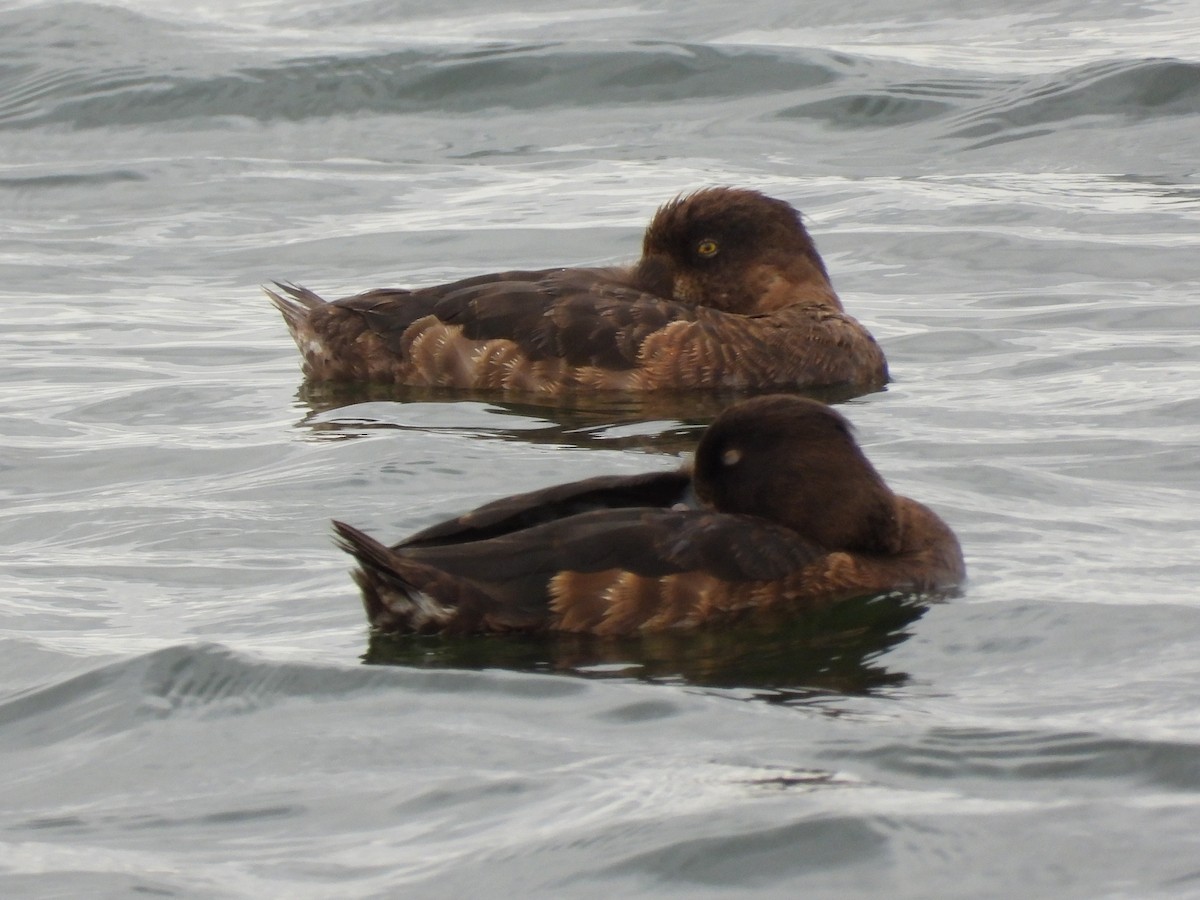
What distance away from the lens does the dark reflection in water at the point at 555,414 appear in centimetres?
983

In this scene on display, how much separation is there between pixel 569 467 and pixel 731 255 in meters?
2.66

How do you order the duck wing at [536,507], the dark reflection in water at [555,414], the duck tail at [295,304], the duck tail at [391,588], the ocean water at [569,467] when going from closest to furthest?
the ocean water at [569,467] < the duck tail at [391,588] < the duck wing at [536,507] < the dark reflection in water at [555,414] < the duck tail at [295,304]

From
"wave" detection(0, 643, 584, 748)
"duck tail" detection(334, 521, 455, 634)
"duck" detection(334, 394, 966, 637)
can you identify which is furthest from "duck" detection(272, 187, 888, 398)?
"wave" detection(0, 643, 584, 748)

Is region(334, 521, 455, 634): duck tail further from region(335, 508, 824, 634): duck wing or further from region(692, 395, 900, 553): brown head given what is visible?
region(692, 395, 900, 553): brown head

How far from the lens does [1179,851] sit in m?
4.77

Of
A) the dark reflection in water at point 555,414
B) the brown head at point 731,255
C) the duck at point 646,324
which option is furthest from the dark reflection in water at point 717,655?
the brown head at point 731,255

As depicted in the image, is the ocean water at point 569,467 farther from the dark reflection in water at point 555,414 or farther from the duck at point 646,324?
the duck at point 646,324

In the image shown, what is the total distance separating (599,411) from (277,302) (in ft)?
7.58

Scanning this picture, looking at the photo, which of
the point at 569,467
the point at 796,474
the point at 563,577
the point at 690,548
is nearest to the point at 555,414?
the point at 569,467

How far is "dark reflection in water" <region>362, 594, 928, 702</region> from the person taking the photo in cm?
616

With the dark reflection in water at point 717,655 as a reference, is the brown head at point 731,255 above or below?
above

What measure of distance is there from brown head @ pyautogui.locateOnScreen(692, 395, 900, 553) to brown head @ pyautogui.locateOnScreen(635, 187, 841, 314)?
166 inches

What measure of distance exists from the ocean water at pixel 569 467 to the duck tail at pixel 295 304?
31 centimetres

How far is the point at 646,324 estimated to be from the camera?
1076cm
